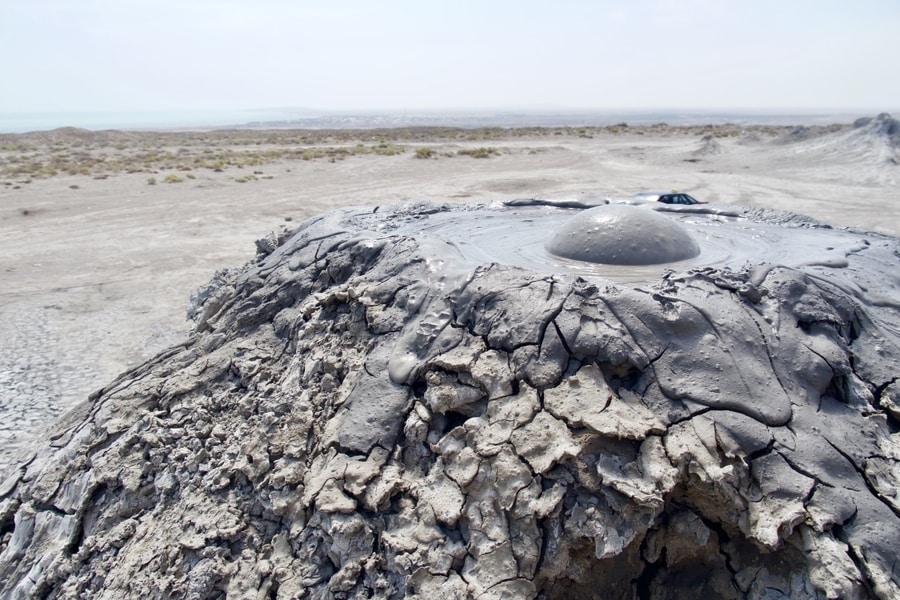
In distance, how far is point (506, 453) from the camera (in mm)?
2885

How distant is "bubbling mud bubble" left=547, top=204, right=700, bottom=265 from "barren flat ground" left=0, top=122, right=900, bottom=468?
2436 millimetres

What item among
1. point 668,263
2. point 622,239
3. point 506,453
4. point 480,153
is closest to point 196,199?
point 480,153

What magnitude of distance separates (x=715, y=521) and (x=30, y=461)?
4329 mm

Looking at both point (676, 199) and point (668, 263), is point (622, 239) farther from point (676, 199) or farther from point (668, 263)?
point (676, 199)

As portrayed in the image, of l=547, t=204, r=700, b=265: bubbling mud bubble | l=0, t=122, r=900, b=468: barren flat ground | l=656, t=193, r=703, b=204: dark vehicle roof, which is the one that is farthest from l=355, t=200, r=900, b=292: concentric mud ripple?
l=656, t=193, r=703, b=204: dark vehicle roof

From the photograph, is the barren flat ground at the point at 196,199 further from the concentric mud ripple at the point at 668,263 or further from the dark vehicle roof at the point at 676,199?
the dark vehicle roof at the point at 676,199

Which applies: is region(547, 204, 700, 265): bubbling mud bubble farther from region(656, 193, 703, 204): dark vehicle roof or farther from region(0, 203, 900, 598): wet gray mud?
region(656, 193, 703, 204): dark vehicle roof

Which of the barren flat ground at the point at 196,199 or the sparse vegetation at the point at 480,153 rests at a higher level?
the barren flat ground at the point at 196,199

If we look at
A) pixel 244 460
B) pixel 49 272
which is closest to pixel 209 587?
pixel 244 460

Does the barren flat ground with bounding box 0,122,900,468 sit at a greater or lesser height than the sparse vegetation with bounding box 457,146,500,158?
greater

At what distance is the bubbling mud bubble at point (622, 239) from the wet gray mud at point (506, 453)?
1.04 ft

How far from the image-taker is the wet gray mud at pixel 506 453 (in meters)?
2.72

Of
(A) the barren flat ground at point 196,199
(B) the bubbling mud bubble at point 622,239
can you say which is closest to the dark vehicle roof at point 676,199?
(A) the barren flat ground at point 196,199

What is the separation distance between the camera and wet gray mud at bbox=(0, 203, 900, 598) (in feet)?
8.91
